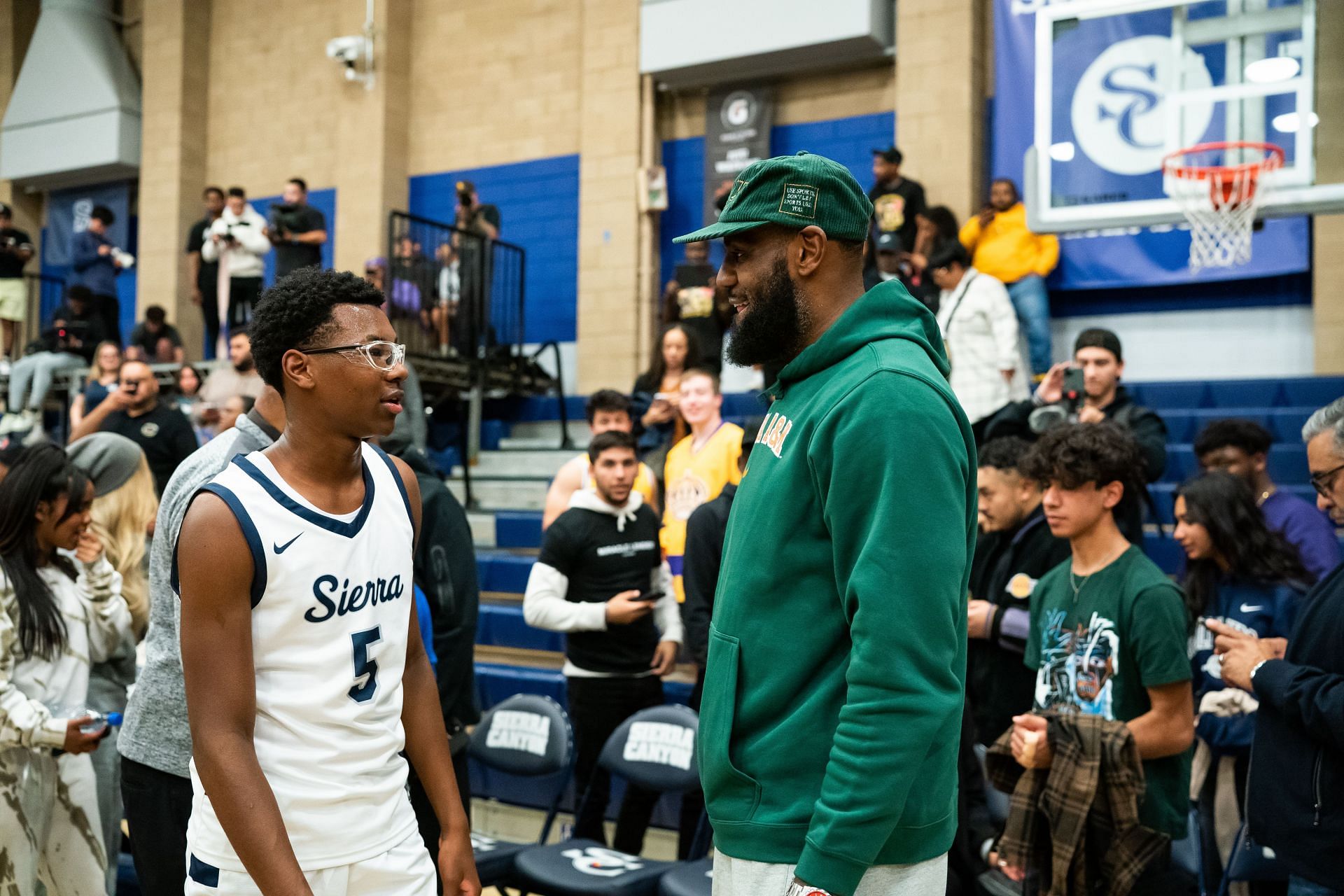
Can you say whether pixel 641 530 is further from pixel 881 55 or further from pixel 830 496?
pixel 881 55

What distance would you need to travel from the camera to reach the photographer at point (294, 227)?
1057 centimetres

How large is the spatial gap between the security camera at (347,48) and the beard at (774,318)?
10.9 m

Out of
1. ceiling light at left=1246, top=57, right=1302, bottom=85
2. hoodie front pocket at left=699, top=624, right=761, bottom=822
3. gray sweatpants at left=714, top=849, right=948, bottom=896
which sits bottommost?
gray sweatpants at left=714, top=849, right=948, bottom=896

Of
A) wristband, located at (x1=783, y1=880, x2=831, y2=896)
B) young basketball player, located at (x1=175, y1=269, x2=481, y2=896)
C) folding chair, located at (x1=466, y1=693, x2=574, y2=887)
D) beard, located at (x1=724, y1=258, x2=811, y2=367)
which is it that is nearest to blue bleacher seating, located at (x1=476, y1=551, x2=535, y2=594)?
folding chair, located at (x1=466, y1=693, x2=574, y2=887)

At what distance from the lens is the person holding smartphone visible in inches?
187

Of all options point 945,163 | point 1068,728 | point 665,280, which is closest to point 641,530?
point 1068,728

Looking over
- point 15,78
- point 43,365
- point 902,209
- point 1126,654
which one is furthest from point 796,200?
point 15,78

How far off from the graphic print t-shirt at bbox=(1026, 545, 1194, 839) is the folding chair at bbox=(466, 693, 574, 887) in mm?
1778

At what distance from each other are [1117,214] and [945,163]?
11.3 ft

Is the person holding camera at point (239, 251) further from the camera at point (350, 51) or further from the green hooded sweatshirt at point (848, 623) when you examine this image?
the green hooded sweatshirt at point (848, 623)

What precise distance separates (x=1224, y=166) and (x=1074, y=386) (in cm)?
129

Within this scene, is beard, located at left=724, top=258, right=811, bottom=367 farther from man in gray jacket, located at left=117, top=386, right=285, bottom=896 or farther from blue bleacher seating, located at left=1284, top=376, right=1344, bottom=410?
blue bleacher seating, located at left=1284, top=376, right=1344, bottom=410

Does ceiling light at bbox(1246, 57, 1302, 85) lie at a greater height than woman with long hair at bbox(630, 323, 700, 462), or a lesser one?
greater

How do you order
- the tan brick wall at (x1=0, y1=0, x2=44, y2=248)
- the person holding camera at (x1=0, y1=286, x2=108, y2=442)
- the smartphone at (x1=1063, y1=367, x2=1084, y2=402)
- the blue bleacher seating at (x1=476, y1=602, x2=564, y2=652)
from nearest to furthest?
the smartphone at (x1=1063, y1=367, x2=1084, y2=402) < the blue bleacher seating at (x1=476, y1=602, x2=564, y2=652) < the person holding camera at (x1=0, y1=286, x2=108, y2=442) < the tan brick wall at (x1=0, y1=0, x2=44, y2=248)
